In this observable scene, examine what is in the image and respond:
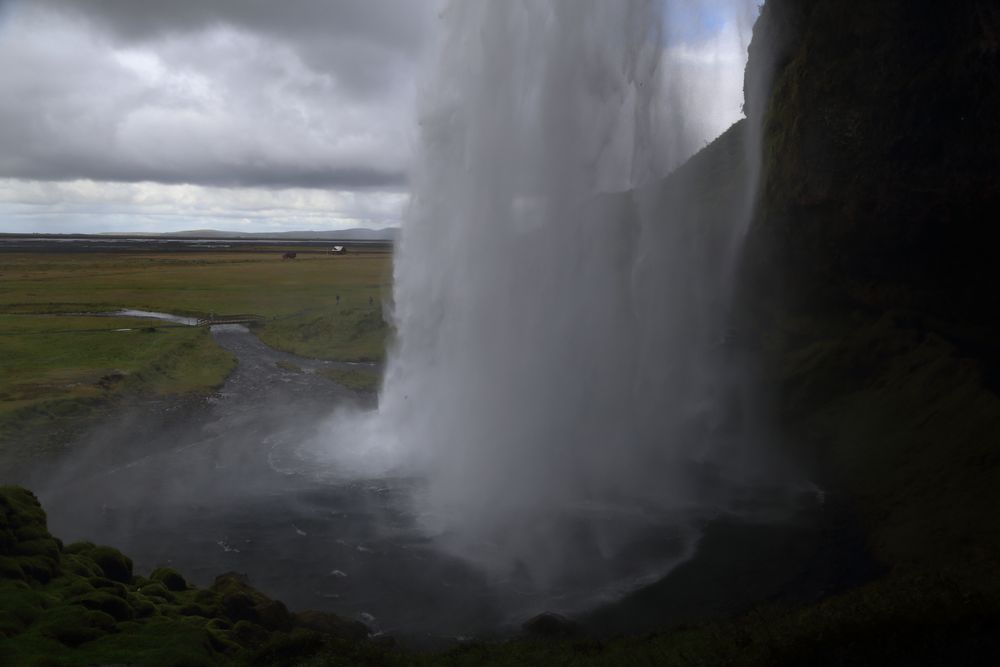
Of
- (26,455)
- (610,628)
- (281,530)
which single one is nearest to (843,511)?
(610,628)

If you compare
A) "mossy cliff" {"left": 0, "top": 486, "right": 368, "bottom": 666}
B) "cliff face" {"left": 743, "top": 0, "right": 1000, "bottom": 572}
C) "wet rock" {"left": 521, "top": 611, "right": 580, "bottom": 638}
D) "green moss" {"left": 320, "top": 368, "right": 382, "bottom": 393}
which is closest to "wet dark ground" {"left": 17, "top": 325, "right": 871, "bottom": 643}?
"wet rock" {"left": 521, "top": 611, "right": 580, "bottom": 638}

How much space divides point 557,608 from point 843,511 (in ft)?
31.3

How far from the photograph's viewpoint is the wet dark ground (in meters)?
16.5

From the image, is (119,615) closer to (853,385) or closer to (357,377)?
(853,385)

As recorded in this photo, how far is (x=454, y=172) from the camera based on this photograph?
90.4 ft

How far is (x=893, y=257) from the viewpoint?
81.5 ft

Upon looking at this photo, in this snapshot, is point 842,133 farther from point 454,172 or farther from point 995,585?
point 995,585

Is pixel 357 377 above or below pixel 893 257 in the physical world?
below

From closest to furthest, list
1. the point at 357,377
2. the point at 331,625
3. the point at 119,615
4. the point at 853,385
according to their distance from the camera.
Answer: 1. the point at 119,615
2. the point at 331,625
3. the point at 853,385
4. the point at 357,377

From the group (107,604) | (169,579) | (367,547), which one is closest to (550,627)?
(367,547)

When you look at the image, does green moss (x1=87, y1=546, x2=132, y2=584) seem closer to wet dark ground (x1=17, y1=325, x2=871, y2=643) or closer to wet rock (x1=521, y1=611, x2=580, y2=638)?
wet dark ground (x1=17, y1=325, x2=871, y2=643)

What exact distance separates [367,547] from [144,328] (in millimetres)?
39149

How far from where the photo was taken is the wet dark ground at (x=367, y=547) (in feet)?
54.1

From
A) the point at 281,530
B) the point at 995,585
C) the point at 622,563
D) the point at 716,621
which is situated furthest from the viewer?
the point at 281,530
